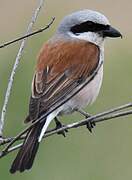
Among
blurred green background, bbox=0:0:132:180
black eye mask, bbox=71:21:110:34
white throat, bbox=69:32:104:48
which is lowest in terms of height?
blurred green background, bbox=0:0:132:180

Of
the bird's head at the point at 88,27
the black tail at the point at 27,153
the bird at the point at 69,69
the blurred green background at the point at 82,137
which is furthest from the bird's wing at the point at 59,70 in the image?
the blurred green background at the point at 82,137

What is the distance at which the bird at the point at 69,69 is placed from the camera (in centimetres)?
419

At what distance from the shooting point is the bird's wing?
4.25 m

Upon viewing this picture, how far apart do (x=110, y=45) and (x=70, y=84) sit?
11.3 feet

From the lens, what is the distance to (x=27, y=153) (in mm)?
3762

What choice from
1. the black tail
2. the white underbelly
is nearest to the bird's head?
the white underbelly

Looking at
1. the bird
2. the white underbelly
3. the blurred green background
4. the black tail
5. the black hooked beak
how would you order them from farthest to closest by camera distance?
the blurred green background → the black hooked beak → the white underbelly → the bird → the black tail

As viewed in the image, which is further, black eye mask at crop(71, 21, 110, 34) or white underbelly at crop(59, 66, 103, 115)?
black eye mask at crop(71, 21, 110, 34)

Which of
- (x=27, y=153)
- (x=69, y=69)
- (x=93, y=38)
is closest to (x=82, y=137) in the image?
(x=93, y=38)

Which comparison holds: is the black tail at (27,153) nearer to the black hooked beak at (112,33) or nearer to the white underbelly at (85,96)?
the white underbelly at (85,96)

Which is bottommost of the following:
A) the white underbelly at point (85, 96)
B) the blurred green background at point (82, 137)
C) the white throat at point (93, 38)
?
the blurred green background at point (82, 137)

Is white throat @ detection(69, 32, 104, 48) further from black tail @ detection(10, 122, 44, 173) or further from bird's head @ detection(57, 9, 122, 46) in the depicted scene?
black tail @ detection(10, 122, 44, 173)

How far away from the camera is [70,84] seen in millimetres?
4469

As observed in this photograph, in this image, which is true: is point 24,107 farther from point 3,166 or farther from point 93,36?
point 93,36
